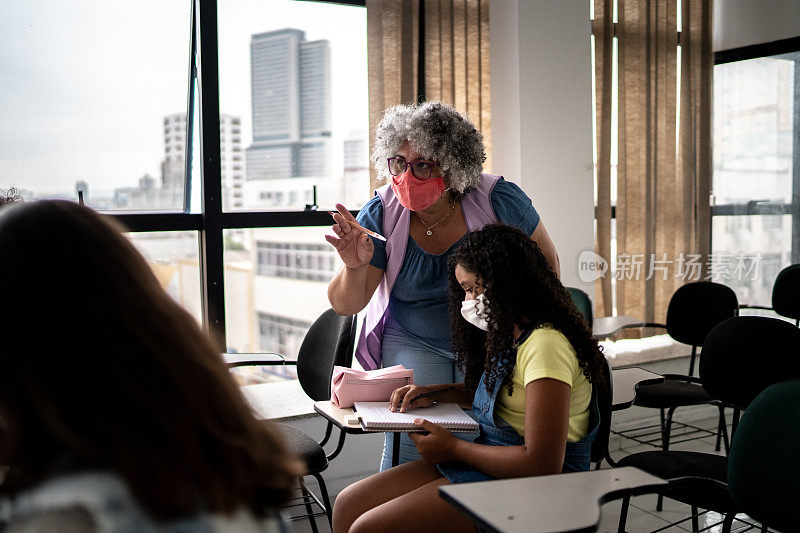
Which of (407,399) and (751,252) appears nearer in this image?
(407,399)

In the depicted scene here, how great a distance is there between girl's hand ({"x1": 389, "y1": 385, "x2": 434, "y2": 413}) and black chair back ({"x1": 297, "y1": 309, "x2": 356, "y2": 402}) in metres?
0.62

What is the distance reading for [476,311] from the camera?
1.93 metres

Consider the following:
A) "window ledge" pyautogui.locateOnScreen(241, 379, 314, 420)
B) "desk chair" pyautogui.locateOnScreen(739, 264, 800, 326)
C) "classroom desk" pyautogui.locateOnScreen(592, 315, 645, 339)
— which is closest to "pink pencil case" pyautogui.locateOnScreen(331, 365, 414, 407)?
"window ledge" pyautogui.locateOnScreen(241, 379, 314, 420)

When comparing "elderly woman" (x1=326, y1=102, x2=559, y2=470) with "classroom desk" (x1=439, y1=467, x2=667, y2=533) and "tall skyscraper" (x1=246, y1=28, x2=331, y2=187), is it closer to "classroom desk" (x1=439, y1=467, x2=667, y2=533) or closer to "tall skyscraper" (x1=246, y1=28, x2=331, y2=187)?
"classroom desk" (x1=439, y1=467, x2=667, y2=533)

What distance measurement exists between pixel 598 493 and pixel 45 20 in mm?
2888

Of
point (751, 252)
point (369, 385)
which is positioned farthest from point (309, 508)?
point (751, 252)

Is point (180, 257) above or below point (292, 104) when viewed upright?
A: below

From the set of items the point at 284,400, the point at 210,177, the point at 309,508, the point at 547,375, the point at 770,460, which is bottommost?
the point at 309,508

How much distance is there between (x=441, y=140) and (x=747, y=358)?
1498mm

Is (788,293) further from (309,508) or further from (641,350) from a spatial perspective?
(309,508)

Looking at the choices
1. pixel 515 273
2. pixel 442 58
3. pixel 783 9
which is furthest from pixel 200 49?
pixel 783 9

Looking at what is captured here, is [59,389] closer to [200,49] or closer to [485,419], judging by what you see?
[485,419]

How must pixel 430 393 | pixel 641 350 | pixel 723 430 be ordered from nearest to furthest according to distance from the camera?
pixel 430 393 → pixel 723 430 → pixel 641 350

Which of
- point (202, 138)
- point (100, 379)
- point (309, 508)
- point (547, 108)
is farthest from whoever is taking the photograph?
point (547, 108)
